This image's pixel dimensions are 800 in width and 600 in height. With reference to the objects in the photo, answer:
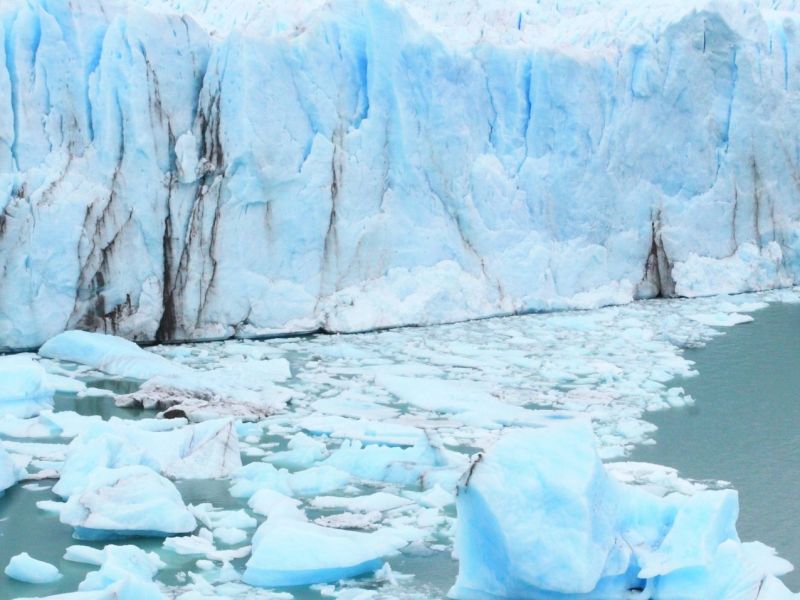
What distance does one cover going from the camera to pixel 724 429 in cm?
597

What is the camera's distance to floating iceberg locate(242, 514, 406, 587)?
3777 mm

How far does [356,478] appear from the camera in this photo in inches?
196

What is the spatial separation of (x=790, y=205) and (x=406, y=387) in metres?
6.16

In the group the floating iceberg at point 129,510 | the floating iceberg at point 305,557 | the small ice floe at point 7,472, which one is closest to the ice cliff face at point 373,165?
the small ice floe at point 7,472

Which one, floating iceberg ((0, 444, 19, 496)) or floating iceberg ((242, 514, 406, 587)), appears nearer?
floating iceberg ((242, 514, 406, 587))

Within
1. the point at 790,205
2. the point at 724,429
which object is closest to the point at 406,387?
the point at 724,429

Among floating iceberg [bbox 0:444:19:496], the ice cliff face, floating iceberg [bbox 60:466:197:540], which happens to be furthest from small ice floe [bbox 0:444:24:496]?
the ice cliff face

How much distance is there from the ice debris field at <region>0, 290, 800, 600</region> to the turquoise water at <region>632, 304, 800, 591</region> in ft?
0.52

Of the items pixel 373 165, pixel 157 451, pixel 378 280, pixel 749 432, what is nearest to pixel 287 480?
pixel 157 451

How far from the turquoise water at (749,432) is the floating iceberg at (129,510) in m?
2.22

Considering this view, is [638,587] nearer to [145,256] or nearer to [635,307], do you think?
[145,256]

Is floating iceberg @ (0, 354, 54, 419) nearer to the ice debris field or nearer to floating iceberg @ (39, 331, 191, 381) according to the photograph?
the ice debris field

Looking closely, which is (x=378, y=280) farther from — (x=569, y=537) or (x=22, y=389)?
(x=569, y=537)

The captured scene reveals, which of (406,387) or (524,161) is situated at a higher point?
(524,161)
